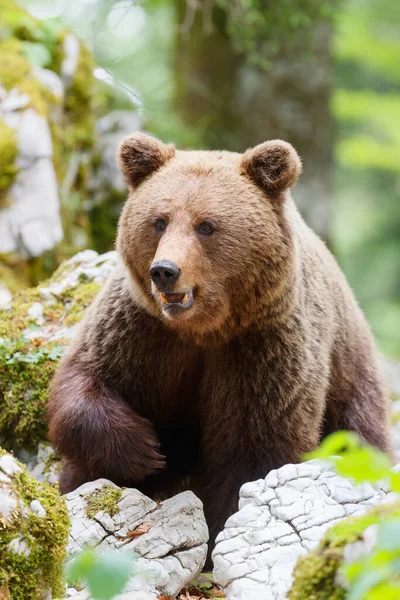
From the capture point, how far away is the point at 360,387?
6.20m

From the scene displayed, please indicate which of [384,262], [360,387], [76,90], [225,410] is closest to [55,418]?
[225,410]

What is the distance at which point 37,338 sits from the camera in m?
6.24

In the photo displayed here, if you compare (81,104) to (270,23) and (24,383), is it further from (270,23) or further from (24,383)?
(24,383)

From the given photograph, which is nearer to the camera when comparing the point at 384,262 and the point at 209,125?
the point at 209,125

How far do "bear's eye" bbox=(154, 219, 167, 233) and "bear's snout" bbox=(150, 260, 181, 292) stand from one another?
1.45 ft

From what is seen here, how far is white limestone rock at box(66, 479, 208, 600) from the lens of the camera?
3.97 meters

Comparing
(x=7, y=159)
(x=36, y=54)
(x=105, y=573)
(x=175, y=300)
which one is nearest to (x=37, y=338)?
(x=175, y=300)

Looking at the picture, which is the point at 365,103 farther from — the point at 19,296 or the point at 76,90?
the point at 19,296

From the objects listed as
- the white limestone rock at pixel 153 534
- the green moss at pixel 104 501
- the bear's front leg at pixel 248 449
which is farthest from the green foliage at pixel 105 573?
the bear's front leg at pixel 248 449

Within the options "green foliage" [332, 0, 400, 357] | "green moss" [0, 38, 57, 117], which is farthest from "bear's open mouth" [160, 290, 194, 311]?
"green foliage" [332, 0, 400, 357]

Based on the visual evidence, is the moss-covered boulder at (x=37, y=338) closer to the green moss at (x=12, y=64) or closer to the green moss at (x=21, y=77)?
the green moss at (x=21, y=77)

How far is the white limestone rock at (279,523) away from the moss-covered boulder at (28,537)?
71cm

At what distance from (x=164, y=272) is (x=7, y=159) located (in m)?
4.05

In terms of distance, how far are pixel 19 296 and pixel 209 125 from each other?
5.54 m
